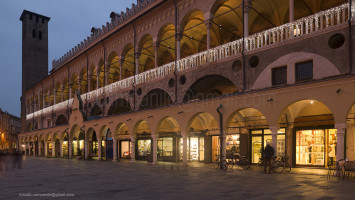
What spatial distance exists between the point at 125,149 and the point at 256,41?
17.9 m

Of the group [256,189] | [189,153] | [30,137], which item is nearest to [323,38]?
[256,189]

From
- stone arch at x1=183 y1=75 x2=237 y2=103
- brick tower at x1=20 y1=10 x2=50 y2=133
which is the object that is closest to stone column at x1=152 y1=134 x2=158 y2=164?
stone arch at x1=183 y1=75 x2=237 y2=103

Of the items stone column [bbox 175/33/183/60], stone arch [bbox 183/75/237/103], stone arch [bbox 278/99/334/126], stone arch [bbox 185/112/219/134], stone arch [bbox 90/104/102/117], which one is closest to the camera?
stone arch [bbox 278/99/334/126]

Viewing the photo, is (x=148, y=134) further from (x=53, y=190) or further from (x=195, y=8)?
(x=53, y=190)

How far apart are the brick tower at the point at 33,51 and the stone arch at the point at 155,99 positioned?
3528 cm

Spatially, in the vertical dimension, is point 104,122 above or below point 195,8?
below

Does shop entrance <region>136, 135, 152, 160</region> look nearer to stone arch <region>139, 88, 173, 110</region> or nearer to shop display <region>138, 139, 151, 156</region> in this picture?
shop display <region>138, 139, 151, 156</region>

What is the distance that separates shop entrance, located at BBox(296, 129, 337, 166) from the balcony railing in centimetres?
561

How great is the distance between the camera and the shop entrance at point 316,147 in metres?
16.5

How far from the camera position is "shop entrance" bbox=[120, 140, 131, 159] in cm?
2927

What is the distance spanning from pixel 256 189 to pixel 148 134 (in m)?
16.2

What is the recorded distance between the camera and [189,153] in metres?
22.2

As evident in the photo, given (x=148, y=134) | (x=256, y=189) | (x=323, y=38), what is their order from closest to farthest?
(x=256, y=189), (x=323, y=38), (x=148, y=134)

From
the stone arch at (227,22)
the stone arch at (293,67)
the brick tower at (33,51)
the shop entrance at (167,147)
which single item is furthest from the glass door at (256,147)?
the brick tower at (33,51)
